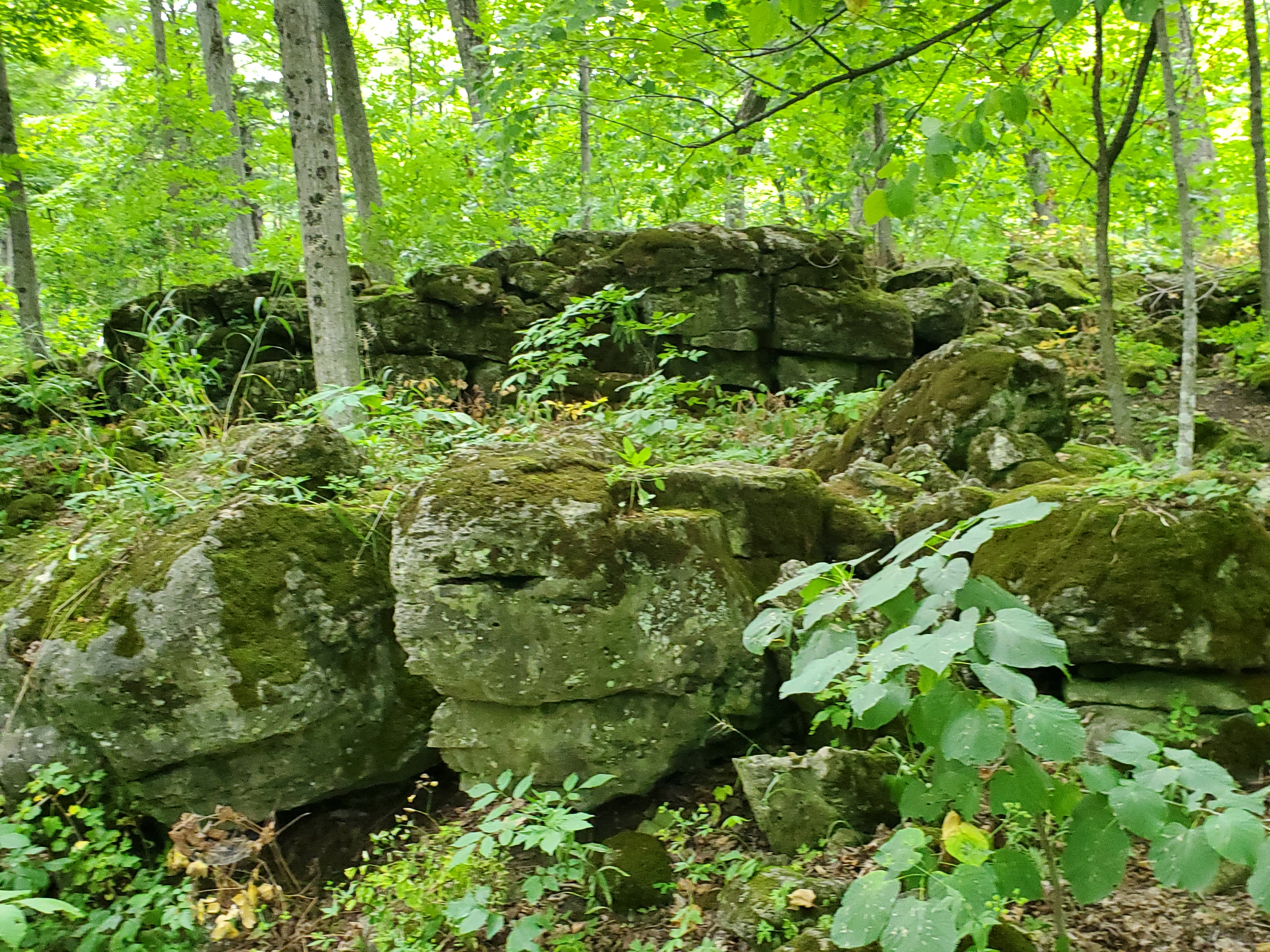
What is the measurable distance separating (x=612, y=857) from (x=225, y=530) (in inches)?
96.2

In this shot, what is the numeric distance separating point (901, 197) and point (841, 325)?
6.33 metres

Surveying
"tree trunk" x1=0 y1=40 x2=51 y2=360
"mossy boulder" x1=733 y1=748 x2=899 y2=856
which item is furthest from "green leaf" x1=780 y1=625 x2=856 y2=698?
"tree trunk" x1=0 y1=40 x2=51 y2=360

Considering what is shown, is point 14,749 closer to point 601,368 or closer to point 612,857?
point 612,857

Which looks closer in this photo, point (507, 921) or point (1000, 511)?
point (1000, 511)

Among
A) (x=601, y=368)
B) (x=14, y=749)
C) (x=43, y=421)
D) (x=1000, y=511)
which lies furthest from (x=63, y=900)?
(x=601, y=368)

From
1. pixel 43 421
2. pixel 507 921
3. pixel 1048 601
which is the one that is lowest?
pixel 507 921

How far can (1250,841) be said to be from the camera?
70.9 inches

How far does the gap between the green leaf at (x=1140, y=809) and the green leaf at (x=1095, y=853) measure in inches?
2.9

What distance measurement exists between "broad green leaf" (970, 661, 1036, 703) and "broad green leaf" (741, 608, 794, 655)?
521 mm

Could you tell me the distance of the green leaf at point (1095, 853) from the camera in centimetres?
195

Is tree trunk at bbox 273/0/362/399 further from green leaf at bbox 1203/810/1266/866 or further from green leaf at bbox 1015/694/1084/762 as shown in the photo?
green leaf at bbox 1203/810/1266/866

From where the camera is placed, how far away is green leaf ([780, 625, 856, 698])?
6.23 ft

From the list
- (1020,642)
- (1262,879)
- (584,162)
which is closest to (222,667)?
(1020,642)

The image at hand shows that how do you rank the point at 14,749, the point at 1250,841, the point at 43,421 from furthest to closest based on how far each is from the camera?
the point at 43,421 → the point at 14,749 → the point at 1250,841
